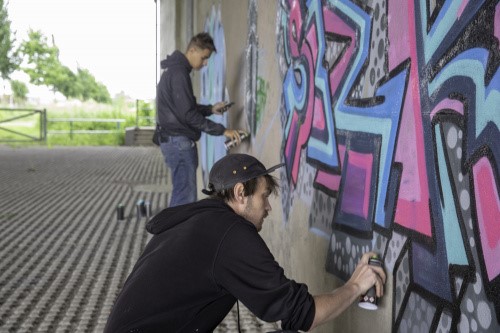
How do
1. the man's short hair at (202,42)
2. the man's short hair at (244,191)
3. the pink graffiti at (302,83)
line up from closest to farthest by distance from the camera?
the man's short hair at (244,191) → the pink graffiti at (302,83) → the man's short hair at (202,42)

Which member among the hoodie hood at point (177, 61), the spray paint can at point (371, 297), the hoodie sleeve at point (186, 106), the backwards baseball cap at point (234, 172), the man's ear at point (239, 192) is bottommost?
the spray paint can at point (371, 297)

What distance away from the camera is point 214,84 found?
8.25 metres

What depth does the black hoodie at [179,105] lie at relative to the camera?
609 centimetres

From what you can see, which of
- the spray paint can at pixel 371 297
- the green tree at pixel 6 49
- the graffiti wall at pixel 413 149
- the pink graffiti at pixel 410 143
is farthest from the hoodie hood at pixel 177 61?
the green tree at pixel 6 49

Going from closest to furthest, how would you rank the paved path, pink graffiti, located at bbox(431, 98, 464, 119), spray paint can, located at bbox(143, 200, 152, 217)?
1. pink graffiti, located at bbox(431, 98, 464, 119)
2. the paved path
3. spray paint can, located at bbox(143, 200, 152, 217)

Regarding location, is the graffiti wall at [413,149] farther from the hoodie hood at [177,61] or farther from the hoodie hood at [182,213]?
the hoodie hood at [177,61]

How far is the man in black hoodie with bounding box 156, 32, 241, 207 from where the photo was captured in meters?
6.14

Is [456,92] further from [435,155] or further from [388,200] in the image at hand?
[388,200]

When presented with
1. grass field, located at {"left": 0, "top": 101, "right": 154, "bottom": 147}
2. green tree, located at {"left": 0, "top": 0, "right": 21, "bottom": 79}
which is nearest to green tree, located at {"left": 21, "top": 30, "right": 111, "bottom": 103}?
green tree, located at {"left": 0, "top": 0, "right": 21, "bottom": 79}

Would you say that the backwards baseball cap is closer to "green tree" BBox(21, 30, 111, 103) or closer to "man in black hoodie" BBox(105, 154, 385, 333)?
"man in black hoodie" BBox(105, 154, 385, 333)

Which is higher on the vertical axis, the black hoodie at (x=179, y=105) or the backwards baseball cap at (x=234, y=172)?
the black hoodie at (x=179, y=105)

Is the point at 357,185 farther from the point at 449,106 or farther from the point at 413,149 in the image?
the point at 449,106

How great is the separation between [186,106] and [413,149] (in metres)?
4.11

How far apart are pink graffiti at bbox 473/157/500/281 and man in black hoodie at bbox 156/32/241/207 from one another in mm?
4374
